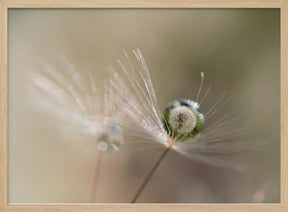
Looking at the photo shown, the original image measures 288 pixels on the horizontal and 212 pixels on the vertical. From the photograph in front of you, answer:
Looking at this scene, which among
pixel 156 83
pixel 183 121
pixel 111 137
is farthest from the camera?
pixel 156 83

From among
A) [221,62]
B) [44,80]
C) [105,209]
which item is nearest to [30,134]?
[44,80]

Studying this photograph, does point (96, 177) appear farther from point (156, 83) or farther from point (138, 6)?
point (138, 6)

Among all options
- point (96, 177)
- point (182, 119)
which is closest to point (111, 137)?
point (182, 119)

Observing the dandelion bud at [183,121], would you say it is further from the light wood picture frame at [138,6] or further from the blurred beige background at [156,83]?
the light wood picture frame at [138,6]

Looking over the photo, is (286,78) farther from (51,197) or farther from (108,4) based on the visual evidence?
(51,197)

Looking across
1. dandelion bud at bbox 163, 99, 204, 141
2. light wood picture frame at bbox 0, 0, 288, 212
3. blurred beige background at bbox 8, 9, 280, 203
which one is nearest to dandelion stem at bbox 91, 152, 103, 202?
blurred beige background at bbox 8, 9, 280, 203

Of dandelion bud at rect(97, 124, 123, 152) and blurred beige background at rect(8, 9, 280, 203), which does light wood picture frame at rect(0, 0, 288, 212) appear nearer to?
blurred beige background at rect(8, 9, 280, 203)
